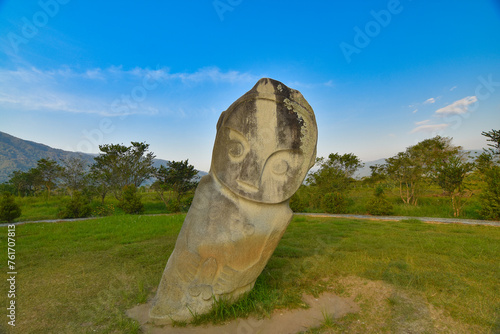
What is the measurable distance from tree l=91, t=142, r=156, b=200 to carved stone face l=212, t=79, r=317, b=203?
1583cm

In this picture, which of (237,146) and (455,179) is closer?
(237,146)

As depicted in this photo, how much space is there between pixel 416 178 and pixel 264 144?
44.0 feet

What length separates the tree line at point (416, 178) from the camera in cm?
1064

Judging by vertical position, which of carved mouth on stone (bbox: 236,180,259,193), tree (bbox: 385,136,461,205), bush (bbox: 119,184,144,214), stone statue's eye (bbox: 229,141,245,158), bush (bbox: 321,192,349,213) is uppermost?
tree (bbox: 385,136,461,205)

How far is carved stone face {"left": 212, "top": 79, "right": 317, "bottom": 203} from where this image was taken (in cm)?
282

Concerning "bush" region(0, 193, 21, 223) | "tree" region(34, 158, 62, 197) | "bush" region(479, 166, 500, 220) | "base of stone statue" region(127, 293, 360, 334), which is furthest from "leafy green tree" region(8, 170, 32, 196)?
"bush" region(479, 166, 500, 220)

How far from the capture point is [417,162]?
1340cm

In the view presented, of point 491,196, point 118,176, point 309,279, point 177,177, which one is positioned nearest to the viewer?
point 309,279

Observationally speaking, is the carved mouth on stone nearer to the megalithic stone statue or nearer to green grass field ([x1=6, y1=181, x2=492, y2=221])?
the megalithic stone statue

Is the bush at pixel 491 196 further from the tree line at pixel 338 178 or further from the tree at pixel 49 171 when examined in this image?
the tree at pixel 49 171

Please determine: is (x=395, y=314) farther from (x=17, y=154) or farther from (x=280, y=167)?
(x=17, y=154)

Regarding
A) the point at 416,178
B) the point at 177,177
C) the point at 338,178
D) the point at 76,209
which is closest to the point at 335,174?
the point at 338,178

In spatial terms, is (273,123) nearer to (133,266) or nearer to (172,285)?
(172,285)

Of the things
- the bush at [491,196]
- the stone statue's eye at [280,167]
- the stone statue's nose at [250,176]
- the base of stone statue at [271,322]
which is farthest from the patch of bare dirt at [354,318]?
the bush at [491,196]
